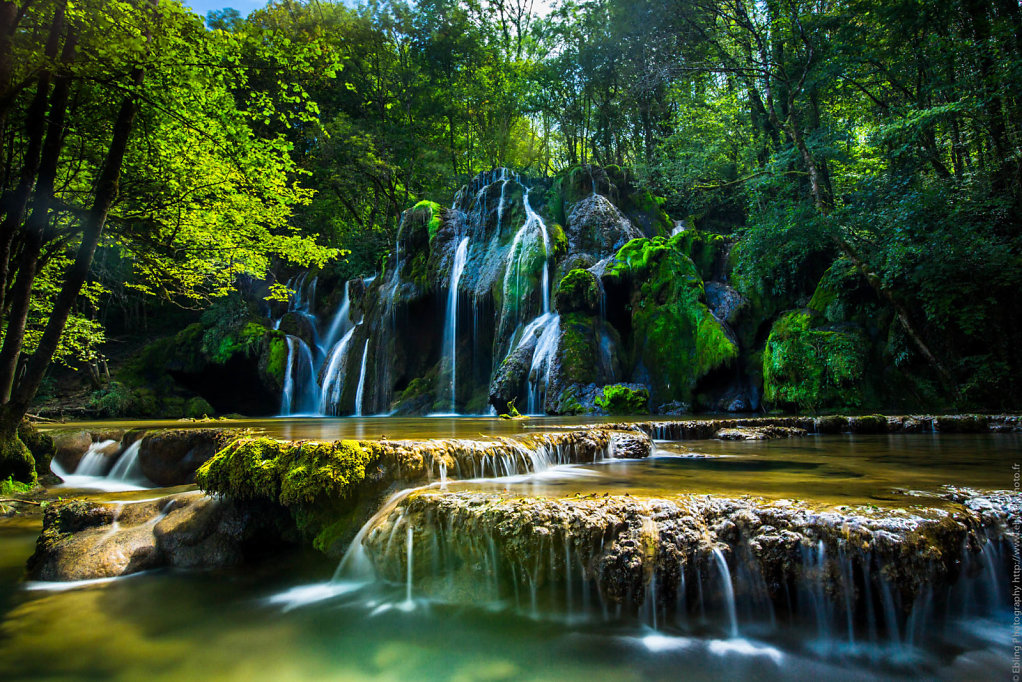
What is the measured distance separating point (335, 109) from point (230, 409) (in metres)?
18.5

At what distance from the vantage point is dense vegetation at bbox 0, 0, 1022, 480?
229 inches

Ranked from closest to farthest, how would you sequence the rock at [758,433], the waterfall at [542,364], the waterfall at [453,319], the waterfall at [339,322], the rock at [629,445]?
the rock at [629,445] < the rock at [758,433] < the waterfall at [542,364] < the waterfall at [453,319] < the waterfall at [339,322]

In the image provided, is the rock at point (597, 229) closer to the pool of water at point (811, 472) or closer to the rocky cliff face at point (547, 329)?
the rocky cliff face at point (547, 329)

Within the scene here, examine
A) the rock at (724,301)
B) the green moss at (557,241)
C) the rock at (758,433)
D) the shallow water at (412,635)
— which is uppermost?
the green moss at (557,241)

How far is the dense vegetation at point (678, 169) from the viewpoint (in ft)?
19.1

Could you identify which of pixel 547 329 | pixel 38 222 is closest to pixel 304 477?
pixel 38 222

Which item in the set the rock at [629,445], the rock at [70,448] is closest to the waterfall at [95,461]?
the rock at [70,448]

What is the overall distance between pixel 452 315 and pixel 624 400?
8230mm

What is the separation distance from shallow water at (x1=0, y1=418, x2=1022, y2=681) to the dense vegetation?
4.18 meters

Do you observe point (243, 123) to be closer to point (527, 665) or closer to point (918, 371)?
point (527, 665)

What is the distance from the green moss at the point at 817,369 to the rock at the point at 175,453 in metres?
10.8

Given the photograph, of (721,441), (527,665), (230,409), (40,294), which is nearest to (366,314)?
(230,409)

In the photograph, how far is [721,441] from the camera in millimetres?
7207

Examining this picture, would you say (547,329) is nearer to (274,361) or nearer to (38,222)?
(38,222)
